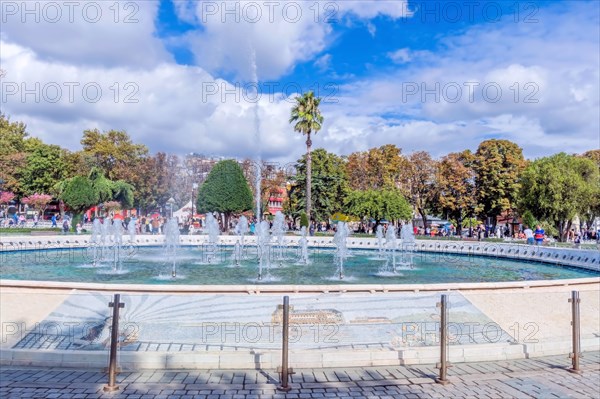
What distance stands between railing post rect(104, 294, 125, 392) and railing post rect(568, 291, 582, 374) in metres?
5.67

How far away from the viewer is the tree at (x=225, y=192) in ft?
165

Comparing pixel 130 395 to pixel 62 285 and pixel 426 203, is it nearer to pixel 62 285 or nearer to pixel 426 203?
pixel 62 285

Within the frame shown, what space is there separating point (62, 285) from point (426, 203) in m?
48.5

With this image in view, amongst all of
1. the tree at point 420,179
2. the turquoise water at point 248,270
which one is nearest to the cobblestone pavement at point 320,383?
the turquoise water at point 248,270

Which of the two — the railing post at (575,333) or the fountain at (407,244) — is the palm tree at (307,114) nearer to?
the fountain at (407,244)

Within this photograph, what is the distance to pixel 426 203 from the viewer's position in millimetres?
53094

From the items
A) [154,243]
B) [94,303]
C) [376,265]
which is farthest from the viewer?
[154,243]

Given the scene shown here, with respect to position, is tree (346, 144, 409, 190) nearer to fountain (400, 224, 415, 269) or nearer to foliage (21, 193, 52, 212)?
fountain (400, 224, 415, 269)

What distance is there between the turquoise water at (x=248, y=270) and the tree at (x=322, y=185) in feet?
83.7

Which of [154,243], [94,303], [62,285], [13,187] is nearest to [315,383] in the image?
[94,303]

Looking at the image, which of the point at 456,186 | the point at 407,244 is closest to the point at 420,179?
the point at 456,186

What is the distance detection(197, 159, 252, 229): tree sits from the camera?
50.2 m

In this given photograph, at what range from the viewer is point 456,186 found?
164 ft

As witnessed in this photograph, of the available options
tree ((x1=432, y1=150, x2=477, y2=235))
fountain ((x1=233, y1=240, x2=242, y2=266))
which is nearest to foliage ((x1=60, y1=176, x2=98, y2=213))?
fountain ((x1=233, y1=240, x2=242, y2=266))
